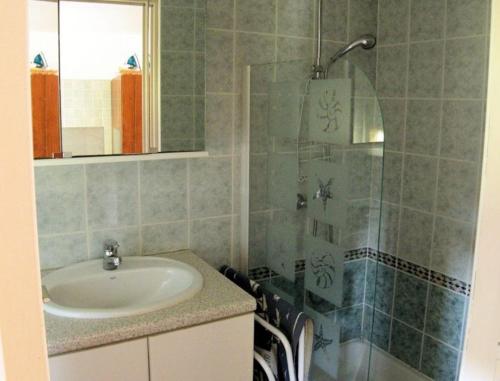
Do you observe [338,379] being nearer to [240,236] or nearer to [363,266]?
[363,266]

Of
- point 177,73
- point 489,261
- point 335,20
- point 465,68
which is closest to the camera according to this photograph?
point 489,261

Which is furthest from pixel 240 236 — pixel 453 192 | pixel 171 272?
pixel 453 192

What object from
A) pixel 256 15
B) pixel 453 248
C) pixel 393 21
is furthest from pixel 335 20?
pixel 453 248

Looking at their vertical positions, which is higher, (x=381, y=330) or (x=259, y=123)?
(x=259, y=123)

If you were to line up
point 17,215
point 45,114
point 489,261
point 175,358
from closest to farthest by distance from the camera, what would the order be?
point 17,215, point 489,261, point 175,358, point 45,114

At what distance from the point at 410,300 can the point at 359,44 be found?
1165 mm

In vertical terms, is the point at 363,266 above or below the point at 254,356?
above

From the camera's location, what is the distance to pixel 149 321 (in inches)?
57.2

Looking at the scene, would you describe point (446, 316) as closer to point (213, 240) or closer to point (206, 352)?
point (213, 240)

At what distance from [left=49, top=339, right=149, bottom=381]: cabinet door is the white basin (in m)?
0.21

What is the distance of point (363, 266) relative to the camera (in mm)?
2061

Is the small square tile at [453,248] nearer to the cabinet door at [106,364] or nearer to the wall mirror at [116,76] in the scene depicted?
the wall mirror at [116,76]

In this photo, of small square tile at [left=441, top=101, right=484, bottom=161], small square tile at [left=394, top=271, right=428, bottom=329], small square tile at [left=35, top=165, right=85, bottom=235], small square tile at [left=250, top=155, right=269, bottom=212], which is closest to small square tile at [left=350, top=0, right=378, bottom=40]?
small square tile at [left=441, top=101, right=484, bottom=161]

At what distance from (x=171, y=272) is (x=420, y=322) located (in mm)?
1216
